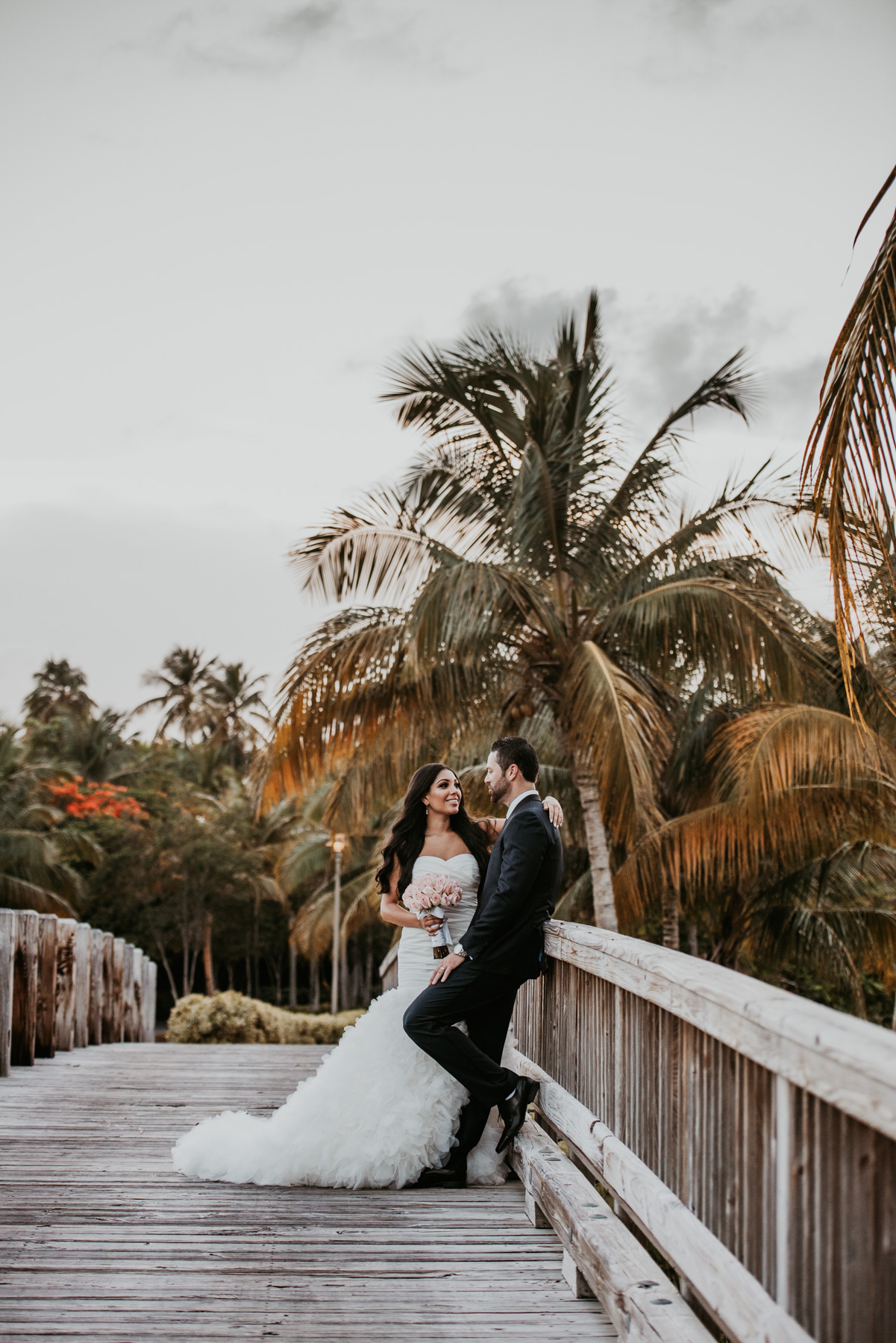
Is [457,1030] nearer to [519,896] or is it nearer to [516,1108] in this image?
[516,1108]

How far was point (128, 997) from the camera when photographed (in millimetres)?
12305

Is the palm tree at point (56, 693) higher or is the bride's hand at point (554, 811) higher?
the palm tree at point (56, 693)

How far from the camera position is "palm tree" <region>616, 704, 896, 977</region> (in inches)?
454

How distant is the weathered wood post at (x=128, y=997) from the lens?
1204 centimetres

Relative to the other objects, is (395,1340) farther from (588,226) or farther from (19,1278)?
(588,226)

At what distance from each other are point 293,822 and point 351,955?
6.67 meters

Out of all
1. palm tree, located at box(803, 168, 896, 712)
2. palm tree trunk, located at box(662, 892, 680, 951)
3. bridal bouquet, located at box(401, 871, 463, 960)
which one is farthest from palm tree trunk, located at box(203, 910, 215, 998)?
palm tree, located at box(803, 168, 896, 712)

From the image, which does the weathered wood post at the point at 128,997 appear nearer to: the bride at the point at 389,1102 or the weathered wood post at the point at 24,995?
the weathered wood post at the point at 24,995

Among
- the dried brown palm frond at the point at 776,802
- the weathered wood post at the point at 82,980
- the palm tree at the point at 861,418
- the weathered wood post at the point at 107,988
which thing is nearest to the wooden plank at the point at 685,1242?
the palm tree at the point at 861,418

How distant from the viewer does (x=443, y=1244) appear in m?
4.01

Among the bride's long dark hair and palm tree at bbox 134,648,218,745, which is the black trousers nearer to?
the bride's long dark hair

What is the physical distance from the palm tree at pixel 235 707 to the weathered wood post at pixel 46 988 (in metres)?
45.2

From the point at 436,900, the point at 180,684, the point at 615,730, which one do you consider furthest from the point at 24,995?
the point at 180,684

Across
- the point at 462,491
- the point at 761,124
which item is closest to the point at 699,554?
the point at 462,491
